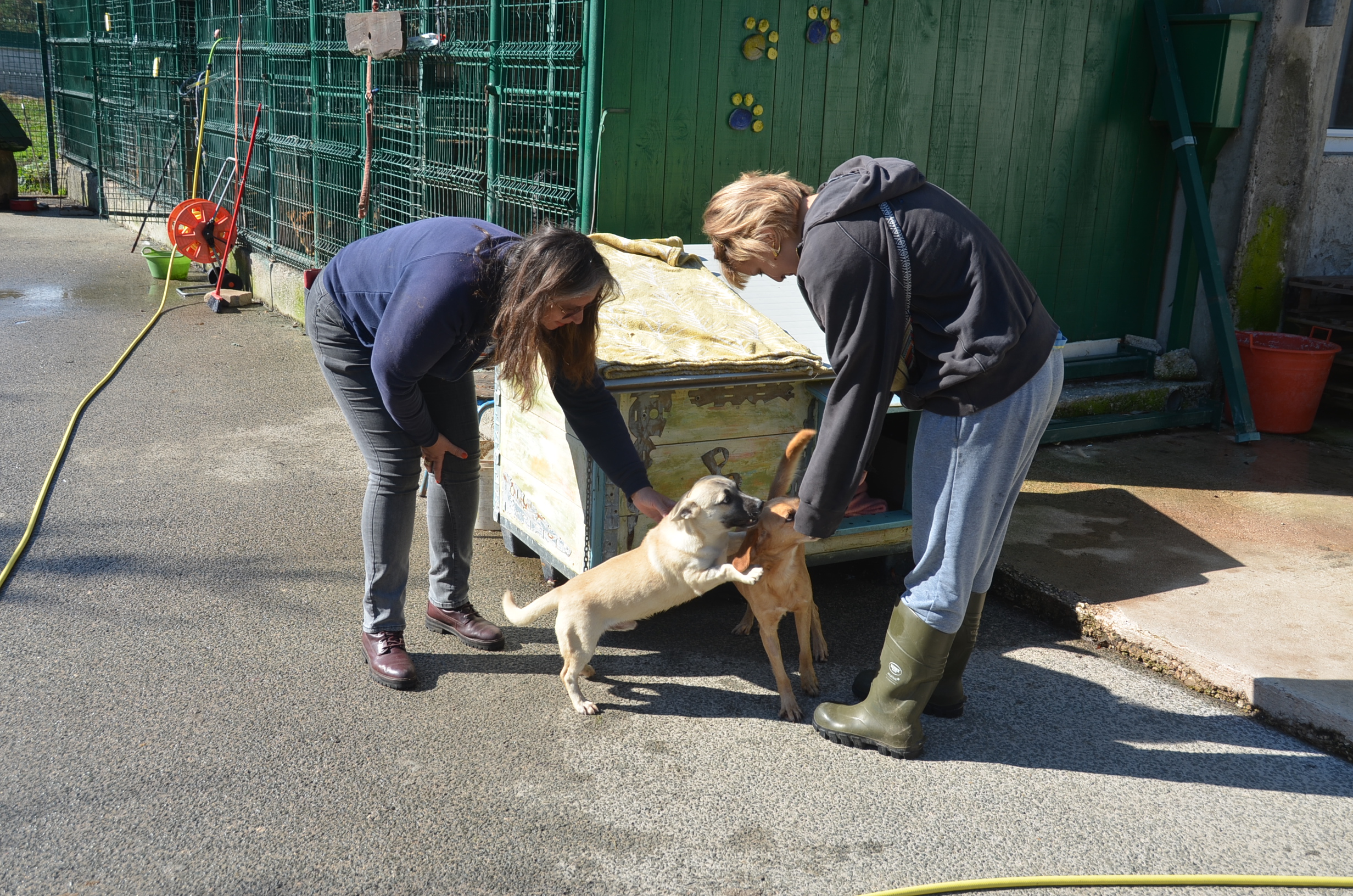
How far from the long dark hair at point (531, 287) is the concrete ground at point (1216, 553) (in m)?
2.50

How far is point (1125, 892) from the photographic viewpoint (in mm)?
2709

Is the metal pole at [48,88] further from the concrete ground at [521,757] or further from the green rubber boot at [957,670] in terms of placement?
the green rubber boot at [957,670]

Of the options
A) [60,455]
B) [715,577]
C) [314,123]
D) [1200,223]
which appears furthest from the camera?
[314,123]

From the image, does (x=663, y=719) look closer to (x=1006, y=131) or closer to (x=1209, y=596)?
(x=1209, y=596)

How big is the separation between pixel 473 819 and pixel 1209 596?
3.14 m

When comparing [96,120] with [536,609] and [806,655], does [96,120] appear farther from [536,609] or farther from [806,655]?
[806,655]

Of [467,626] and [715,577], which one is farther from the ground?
[715,577]

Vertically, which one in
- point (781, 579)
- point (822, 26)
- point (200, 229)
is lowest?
point (781, 579)

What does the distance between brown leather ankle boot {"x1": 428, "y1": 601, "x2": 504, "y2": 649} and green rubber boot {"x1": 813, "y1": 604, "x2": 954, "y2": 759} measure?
4.18 ft

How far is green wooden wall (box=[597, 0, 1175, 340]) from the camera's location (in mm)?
5359

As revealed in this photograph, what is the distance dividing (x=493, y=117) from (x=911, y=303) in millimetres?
4010

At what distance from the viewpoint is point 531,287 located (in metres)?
2.95

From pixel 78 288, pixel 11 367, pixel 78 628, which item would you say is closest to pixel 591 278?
pixel 78 628

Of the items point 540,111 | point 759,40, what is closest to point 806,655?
point 759,40
